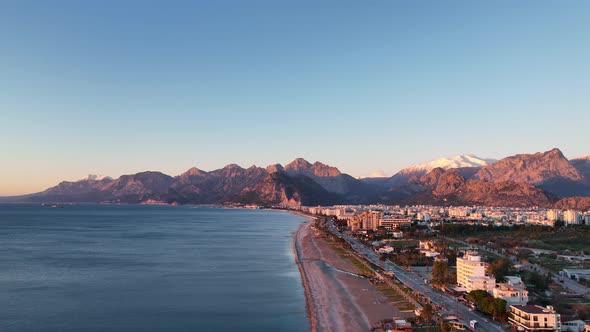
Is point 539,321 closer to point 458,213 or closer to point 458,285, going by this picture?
point 458,285

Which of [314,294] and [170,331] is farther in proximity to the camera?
[314,294]

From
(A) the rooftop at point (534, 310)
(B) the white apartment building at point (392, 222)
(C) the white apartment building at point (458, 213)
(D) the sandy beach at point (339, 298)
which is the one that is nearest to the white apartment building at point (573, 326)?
(A) the rooftop at point (534, 310)

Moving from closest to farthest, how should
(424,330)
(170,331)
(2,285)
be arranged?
(424,330)
(170,331)
(2,285)

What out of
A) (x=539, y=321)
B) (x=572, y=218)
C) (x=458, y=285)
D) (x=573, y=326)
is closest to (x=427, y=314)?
(x=539, y=321)

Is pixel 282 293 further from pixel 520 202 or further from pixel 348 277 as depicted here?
pixel 520 202

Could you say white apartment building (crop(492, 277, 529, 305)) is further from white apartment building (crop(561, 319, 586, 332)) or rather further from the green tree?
the green tree

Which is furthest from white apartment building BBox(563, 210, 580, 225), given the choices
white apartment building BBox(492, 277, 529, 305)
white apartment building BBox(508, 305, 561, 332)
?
white apartment building BBox(508, 305, 561, 332)

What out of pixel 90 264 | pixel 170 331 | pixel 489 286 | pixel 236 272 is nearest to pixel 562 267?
pixel 489 286
